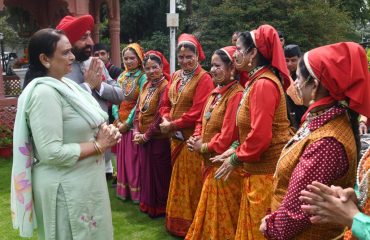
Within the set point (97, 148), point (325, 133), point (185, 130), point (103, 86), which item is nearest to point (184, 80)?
point (185, 130)

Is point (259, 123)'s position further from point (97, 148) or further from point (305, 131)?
point (97, 148)

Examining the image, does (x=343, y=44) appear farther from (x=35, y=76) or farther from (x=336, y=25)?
(x=336, y=25)

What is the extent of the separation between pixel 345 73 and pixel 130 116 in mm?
3257

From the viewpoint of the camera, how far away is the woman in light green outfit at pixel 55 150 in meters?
2.06

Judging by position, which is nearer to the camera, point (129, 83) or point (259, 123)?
point (259, 123)

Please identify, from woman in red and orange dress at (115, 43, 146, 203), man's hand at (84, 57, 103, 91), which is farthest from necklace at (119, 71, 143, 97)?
man's hand at (84, 57, 103, 91)

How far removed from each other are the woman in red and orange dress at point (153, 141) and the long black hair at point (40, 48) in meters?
2.02

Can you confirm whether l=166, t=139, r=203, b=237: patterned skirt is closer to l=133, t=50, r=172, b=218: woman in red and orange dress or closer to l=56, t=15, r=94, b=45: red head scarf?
l=133, t=50, r=172, b=218: woman in red and orange dress

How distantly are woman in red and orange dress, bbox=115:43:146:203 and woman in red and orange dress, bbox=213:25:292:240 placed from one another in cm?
209

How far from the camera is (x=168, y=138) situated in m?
4.25

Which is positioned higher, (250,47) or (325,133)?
(250,47)

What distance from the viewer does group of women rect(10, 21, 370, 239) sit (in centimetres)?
170

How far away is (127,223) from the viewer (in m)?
4.22

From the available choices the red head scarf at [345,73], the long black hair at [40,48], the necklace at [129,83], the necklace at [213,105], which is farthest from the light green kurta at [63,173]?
the necklace at [129,83]
